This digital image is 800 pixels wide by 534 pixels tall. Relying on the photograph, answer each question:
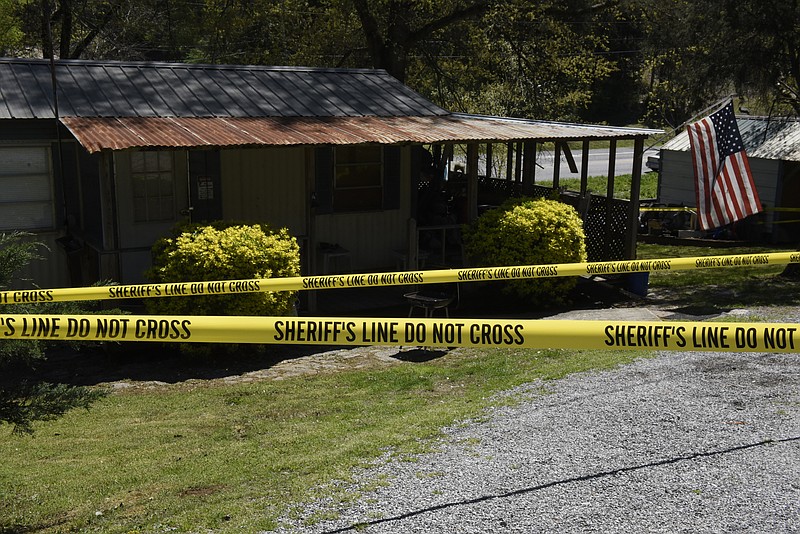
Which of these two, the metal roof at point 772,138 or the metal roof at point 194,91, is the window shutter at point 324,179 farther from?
the metal roof at point 772,138

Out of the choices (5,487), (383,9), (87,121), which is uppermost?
(383,9)

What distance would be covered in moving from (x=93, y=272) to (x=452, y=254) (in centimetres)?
610

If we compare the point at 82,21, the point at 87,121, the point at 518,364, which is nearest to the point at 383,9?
the point at 82,21

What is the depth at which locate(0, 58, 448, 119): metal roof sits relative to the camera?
12359 mm

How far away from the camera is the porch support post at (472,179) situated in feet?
44.5

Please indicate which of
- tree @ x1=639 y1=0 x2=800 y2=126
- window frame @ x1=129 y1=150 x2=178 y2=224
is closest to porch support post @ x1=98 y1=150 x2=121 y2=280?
window frame @ x1=129 y1=150 x2=178 y2=224

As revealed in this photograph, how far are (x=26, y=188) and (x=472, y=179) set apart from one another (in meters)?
6.49

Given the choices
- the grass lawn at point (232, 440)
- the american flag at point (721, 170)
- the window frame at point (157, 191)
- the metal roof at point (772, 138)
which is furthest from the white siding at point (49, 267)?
the metal roof at point (772, 138)

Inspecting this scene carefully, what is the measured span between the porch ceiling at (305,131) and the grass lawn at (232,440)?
3.20 metres

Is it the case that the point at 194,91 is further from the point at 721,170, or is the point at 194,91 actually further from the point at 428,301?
the point at 721,170

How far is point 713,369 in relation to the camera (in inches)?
331

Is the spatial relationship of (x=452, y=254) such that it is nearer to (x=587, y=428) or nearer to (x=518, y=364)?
(x=518, y=364)

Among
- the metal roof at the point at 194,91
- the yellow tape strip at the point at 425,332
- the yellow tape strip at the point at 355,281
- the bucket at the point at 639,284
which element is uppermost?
the metal roof at the point at 194,91

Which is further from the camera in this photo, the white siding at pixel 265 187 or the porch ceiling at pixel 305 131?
the white siding at pixel 265 187
